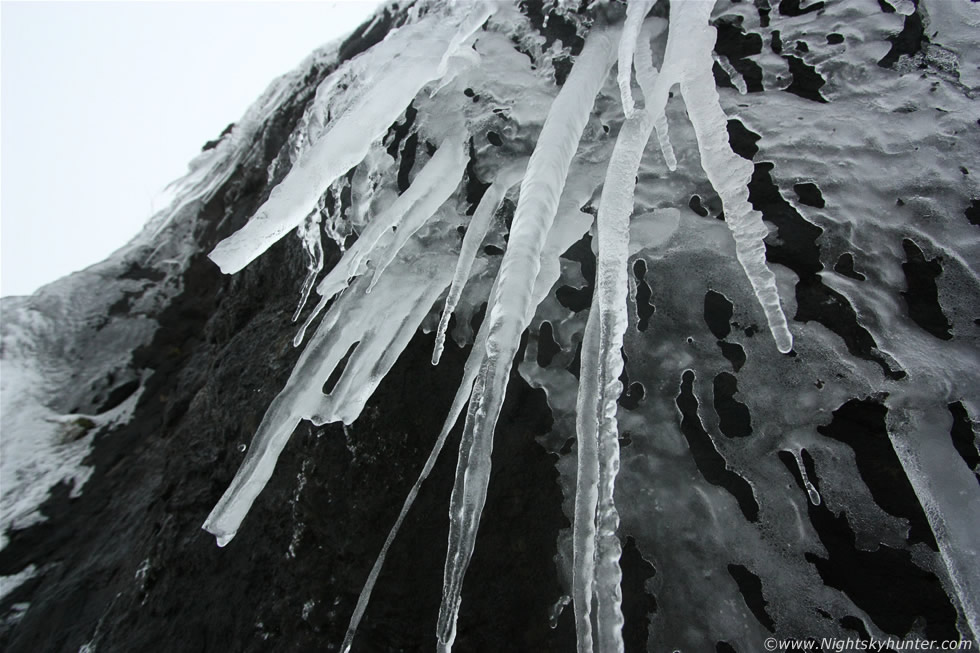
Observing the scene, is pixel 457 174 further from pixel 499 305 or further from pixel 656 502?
pixel 656 502

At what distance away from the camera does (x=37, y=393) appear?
10.5ft

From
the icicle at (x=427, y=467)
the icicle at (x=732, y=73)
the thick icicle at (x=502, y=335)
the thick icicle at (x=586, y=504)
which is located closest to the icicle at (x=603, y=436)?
the thick icicle at (x=586, y=504)

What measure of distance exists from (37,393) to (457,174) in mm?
2812

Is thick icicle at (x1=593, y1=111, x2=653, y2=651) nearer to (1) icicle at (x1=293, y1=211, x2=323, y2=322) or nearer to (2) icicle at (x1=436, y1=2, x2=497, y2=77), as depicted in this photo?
(2) icicle at (x1=436, y1=2, x2=497, y2=77)

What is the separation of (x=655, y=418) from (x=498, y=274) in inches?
25.9

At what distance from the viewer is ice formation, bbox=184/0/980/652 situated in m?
1.43

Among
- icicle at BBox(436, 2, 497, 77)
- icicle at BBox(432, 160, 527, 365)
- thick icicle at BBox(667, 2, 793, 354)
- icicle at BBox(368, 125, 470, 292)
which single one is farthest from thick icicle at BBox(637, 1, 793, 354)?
icicle at BBox(436, 2, 497, 77)

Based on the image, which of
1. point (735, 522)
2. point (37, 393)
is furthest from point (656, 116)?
point (37, 393)

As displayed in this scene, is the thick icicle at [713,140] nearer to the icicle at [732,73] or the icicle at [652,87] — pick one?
the icicle at [652,87]

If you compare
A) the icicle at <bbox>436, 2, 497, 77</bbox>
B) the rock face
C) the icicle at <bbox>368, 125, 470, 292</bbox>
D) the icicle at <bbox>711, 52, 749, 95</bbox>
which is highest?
the icicle at <bbox>436, 2, 497, 77</bbox>

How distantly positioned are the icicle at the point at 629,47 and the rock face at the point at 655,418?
251 mm

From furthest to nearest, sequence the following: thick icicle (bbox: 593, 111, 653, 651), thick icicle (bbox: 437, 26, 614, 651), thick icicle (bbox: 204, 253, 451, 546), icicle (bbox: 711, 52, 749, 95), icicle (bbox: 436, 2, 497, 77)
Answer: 1. icicle (bbox: 436, 2, 497, 77)
2. icicle (bbox: 711, 52, 749, 95)
3. thick icicle (bbox: 204, 253, 451, 546)
4. thick icicle (bbox: 437, 26, 614, 651)
5. thick icicle (bbox: 593, 111, 653, 651)

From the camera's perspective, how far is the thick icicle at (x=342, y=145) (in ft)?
5.79

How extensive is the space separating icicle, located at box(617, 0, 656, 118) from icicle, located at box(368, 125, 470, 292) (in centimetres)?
68
